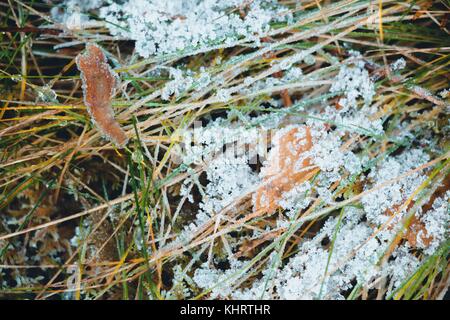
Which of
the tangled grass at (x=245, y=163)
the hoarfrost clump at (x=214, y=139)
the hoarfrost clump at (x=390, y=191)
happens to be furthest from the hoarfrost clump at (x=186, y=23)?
the hoarfrost clump at (x=390, y=191)

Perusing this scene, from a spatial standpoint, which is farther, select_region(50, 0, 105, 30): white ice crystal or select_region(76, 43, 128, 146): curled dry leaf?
select_region(50, 0, 105, 30): white ice crystal

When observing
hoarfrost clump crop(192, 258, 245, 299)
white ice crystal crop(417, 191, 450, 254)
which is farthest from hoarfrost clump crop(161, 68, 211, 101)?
white ice crystal crop(417, 191, 450, 254)

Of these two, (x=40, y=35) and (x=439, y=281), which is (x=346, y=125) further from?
(x=40, y=35)

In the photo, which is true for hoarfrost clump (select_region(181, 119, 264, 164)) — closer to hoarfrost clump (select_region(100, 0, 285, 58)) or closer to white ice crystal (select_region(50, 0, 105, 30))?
hoarfrost clump (select_region(100, 0, 285, 58))

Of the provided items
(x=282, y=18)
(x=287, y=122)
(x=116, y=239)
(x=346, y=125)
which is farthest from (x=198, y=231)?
(x=282, y=18)

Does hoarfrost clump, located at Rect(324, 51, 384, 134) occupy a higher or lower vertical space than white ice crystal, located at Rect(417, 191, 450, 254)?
higher

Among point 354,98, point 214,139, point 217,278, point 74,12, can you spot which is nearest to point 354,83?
point 354,98

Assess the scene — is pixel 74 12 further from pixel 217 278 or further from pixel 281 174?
pixel 217 278
